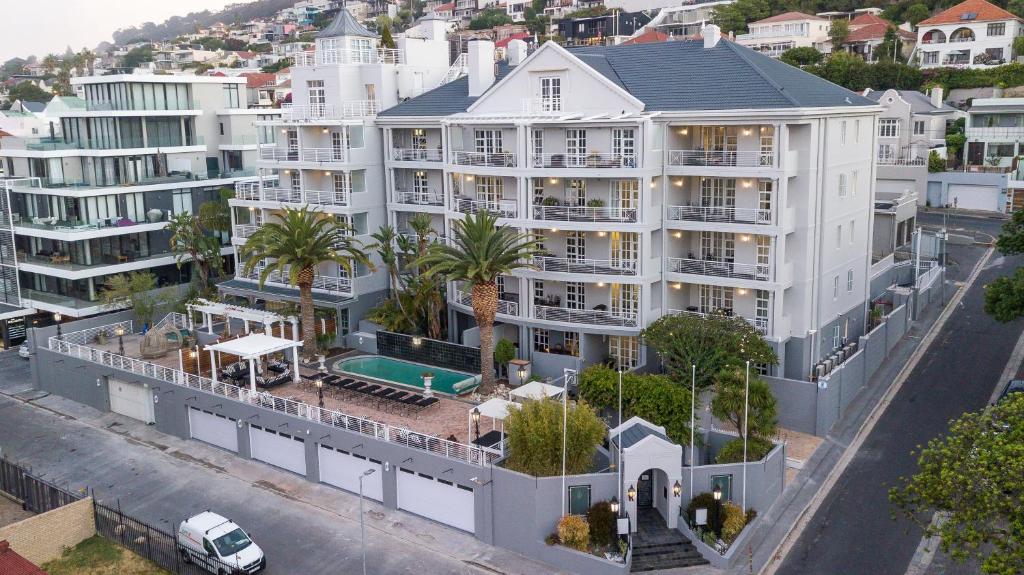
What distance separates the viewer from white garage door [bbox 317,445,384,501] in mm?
33594

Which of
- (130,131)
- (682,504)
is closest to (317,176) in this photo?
(130,131)

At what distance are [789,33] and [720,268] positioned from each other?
81.5 m

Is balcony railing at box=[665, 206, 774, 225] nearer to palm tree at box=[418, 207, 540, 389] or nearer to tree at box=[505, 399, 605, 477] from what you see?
palm tree at box=[418, 207, 540, 389]

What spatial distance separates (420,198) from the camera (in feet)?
167

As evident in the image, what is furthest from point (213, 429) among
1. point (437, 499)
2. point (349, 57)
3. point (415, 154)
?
point (349, 57)

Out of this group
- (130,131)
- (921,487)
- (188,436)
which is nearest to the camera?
(921,487)

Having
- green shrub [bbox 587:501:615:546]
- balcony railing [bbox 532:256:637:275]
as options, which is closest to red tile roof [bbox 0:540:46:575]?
green shrub [bbox 587:501:615:546]

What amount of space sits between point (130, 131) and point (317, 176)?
55.1 feet

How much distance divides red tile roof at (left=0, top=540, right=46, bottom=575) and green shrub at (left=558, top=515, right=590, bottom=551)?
15776 mm

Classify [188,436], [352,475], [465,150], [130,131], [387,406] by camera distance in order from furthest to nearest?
[130,131]
[465,150]
[188,436]
[387,406]
[352,475]

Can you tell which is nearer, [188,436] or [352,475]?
[352,475]

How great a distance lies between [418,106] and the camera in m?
50.1

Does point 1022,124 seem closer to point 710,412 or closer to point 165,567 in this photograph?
point 710,412

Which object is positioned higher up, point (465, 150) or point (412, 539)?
point (465, 150)
